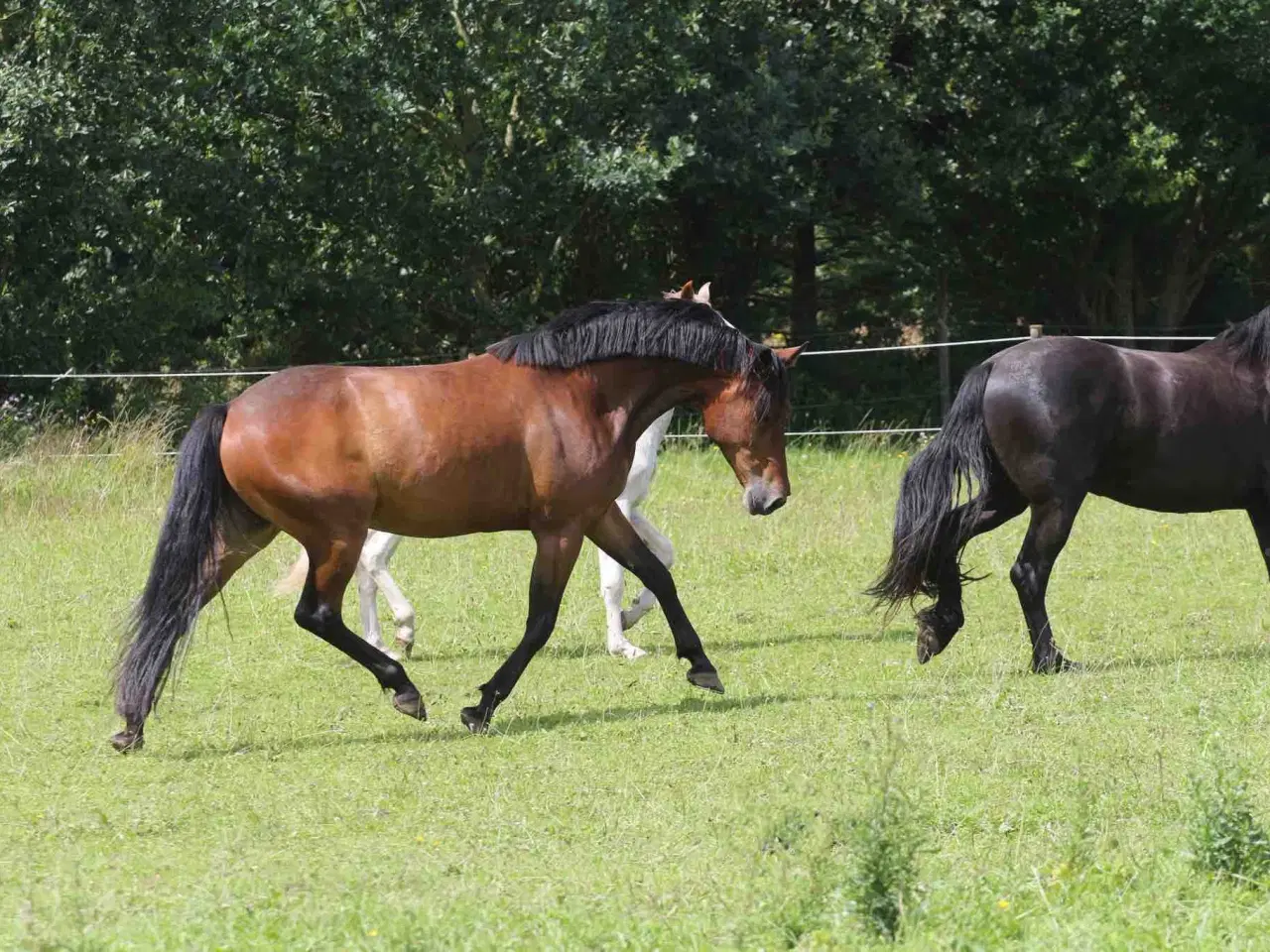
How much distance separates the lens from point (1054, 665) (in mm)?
8648

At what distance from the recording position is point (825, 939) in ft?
15.3

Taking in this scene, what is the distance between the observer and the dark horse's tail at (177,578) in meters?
7.29

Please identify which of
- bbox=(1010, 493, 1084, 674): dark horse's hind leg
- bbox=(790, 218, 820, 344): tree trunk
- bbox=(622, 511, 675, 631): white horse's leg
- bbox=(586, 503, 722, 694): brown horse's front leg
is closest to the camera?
bbox=(586, 503, 722, 694): brown horse's front leg

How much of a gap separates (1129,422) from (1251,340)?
910 millimetres

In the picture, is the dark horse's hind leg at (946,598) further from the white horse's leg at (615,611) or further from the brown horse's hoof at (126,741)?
the brown horse's hoof at (126,741)

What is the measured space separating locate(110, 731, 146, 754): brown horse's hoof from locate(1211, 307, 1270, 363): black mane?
5.55 metres

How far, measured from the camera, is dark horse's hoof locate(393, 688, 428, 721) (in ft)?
25.3

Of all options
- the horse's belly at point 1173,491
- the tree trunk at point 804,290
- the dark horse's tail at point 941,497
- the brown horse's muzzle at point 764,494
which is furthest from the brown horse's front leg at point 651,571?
the tree trunk at point 804,290

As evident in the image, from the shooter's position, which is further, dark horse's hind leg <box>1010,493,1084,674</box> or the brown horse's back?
dark horse's hind leg <box>1010,493,1084,674</box>

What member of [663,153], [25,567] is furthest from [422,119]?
[25,567]

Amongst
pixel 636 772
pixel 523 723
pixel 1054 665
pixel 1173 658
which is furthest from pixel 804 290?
pixel 636 772

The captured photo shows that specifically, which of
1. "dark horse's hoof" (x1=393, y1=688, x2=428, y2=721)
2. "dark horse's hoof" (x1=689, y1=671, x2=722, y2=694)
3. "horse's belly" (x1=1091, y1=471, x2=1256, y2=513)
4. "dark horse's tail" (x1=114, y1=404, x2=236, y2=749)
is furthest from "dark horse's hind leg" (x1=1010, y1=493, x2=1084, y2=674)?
"dark horse's tail" (x1=114, y1=404, x2=236, y2=749)

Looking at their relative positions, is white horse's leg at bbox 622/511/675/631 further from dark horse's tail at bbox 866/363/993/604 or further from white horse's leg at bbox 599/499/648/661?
dark horse's tail at bbox 866/363/993/604

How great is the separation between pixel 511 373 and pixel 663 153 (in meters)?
12.2
